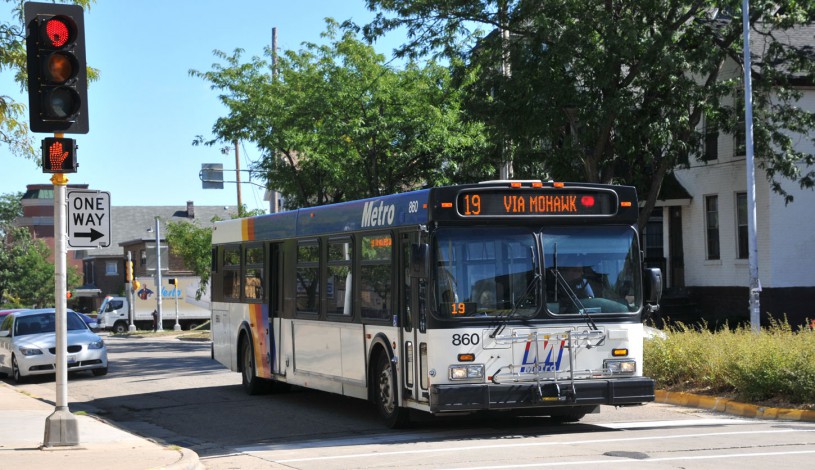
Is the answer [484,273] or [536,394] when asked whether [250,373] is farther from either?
[536,394]

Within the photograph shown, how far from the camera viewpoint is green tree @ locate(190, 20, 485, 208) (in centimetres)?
3019

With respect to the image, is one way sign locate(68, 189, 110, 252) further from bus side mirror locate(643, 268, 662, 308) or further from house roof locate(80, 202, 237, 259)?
house roof locate(80, 202, 237, 259)

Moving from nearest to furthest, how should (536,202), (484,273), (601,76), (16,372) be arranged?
(484,273), (536,202), (601,76), (16,372)

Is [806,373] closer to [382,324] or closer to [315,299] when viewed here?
[382,324]

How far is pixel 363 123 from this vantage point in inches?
1179

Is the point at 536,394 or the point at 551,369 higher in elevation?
the point at 551,369

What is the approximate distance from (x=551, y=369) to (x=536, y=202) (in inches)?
77.1

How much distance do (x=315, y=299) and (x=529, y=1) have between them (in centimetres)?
942

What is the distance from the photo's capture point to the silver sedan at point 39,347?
24.5 meters

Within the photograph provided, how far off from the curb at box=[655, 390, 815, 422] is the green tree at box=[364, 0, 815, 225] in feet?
24.5

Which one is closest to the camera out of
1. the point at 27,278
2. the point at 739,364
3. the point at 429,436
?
the point at 429,436

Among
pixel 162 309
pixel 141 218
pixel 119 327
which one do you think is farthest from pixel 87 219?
pixel 141 218

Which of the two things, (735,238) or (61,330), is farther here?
(735,238)

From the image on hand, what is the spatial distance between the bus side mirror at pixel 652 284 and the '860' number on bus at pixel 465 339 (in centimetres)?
224
